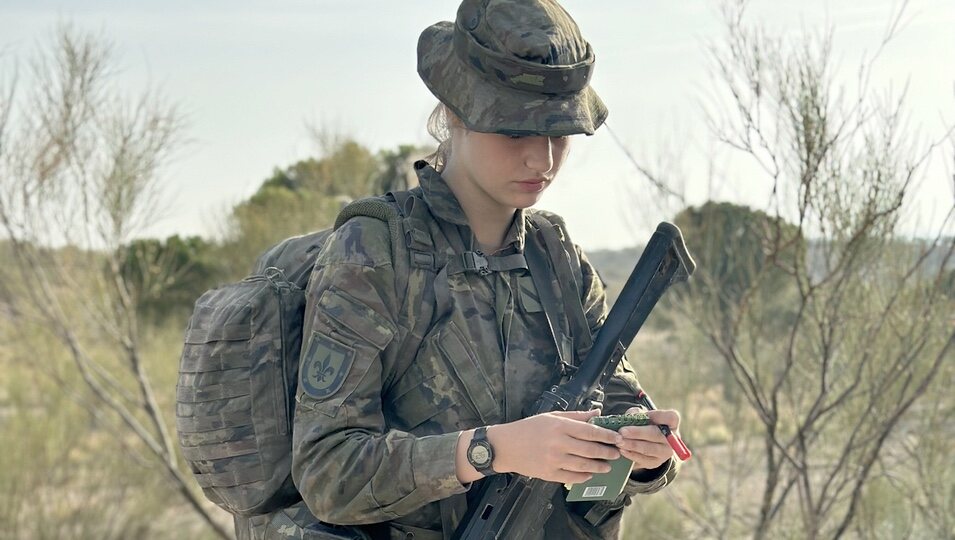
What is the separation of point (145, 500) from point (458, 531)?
8388 millimetres

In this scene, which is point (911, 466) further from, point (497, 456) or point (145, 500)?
point (145, 500)

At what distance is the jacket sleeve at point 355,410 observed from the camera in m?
2.01

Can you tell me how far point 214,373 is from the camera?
222 centimetres

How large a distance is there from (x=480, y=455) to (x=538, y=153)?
1.94ft

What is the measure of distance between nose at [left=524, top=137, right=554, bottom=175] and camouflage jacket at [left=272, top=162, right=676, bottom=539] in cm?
19

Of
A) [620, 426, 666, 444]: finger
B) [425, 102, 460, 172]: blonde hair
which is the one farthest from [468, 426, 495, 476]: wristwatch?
[425, 102, 460, 172]: blonde hair

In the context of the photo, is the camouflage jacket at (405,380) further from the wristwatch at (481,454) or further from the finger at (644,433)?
the finger at (644,433)

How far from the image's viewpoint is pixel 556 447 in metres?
1.89

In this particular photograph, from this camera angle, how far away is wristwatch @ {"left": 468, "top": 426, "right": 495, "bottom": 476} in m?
1.94

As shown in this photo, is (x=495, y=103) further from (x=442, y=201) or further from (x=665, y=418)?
(x=665, y=418)

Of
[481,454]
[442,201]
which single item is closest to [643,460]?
[481,454]

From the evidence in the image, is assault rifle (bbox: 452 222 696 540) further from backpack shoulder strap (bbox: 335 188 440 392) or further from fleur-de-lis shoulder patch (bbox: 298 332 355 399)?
fleur-de-lis shoulder patch (bbox: 298 332 355 399)

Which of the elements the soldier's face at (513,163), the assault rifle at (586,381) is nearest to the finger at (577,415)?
the assault rifle at (586,381)

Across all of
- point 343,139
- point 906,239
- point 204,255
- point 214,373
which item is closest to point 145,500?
point 204,255
